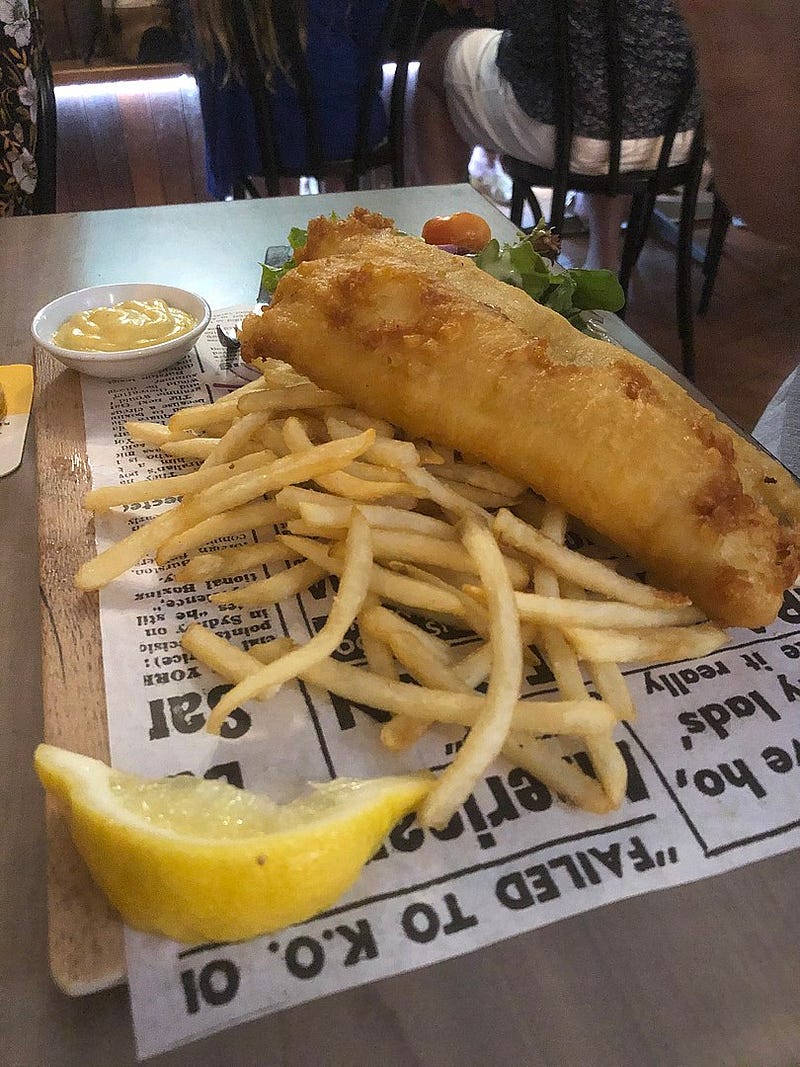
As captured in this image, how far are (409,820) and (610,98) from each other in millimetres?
3248

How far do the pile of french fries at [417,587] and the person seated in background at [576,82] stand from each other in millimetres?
2430

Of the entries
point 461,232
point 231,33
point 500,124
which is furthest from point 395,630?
point 231,33

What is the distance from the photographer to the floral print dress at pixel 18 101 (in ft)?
10.8

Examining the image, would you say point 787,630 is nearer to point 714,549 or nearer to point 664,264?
point 714,549

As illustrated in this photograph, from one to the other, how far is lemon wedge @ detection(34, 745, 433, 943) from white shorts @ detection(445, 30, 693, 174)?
134 inches

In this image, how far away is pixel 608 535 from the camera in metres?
1.28

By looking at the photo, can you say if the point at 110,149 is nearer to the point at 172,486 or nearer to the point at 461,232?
the point at 461,232

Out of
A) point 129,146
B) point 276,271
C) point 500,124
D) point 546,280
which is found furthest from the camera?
point 129,146

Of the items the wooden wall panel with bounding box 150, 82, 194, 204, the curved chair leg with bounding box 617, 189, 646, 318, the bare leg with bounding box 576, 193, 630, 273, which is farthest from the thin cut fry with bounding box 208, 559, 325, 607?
the wooden wall panel with bounding box 150, 82, 194, 204

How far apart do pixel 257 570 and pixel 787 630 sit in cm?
85

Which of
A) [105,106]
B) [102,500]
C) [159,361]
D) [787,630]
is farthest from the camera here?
[105,106]

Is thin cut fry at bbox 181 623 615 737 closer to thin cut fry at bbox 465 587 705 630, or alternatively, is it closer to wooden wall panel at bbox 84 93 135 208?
thin cut fry at bbox 465 587 705 630

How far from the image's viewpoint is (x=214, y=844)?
848 millimetres

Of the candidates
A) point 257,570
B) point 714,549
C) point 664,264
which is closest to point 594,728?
point 714,549
